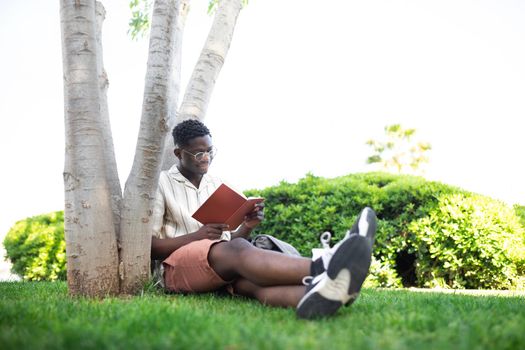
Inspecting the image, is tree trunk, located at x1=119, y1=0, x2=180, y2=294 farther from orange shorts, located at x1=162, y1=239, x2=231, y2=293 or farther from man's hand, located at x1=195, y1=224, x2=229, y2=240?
man's hand, located at x1=195, y1=224, x2=229, y2=240

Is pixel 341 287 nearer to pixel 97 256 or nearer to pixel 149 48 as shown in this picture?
pixel 97 256

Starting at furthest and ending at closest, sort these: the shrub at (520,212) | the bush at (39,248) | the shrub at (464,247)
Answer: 1. the bush at (39,248)
2. the shrub at (520,212)
3. the shrub at (464,247)

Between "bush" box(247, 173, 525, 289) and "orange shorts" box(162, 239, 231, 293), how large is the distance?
3291 mm

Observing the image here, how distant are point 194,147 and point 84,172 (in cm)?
92

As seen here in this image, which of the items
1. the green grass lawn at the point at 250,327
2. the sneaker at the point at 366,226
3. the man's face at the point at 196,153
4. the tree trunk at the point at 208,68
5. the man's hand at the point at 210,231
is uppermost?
the tree trunk at the point at 208,68

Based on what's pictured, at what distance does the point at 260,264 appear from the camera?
2.99 meters

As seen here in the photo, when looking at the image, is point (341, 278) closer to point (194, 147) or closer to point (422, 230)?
point (194, 147)

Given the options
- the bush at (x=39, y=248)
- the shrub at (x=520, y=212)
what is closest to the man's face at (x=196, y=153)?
the shrub at (x=520, y=212)

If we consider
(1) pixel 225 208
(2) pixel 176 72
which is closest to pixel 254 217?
(1) pixel 225 208

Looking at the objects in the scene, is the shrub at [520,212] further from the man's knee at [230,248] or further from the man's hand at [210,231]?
the man's knee at [230,248]

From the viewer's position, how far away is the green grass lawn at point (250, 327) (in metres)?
1.80

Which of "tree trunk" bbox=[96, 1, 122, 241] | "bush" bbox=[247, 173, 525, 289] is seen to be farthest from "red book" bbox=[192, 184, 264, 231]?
"bush" bbox=[247, 173, 525, 289]

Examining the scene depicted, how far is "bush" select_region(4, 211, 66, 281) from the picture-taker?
9.09m

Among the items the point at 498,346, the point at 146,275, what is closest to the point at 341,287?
the point at 498,346
